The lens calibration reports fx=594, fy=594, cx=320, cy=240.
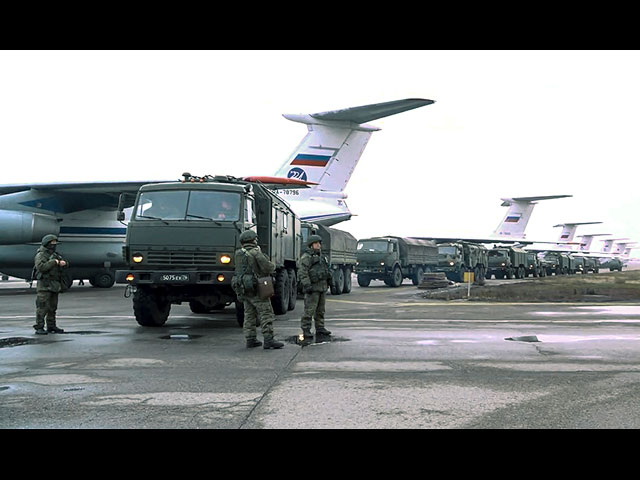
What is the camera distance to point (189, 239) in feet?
33.8

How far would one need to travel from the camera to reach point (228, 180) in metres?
12.1

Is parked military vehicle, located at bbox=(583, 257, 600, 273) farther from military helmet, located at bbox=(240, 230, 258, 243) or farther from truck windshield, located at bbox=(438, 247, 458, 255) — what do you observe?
military helmet, located at bbox=(240, 230, 258, 243)

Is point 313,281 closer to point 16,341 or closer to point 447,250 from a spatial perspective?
point 16,341

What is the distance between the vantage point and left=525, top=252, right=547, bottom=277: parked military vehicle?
47812 mm

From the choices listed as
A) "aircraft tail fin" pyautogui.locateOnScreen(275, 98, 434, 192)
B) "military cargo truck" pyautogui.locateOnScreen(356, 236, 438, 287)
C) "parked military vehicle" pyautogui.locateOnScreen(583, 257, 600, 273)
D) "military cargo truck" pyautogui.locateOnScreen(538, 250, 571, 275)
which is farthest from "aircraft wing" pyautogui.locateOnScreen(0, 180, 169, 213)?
"parked military vehicle" pyautogui.locateOnScreen(583, 257, 600, 273)

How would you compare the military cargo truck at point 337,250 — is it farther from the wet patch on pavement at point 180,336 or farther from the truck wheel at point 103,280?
the truck wheel at point 103,280

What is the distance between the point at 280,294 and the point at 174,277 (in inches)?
146

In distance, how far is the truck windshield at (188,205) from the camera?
10.7 metres

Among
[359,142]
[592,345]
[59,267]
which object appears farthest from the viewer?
[359,142]

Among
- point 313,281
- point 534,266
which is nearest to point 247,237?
point 313,281

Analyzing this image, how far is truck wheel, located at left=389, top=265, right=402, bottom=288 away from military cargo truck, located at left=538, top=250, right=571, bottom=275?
85.0 ft
